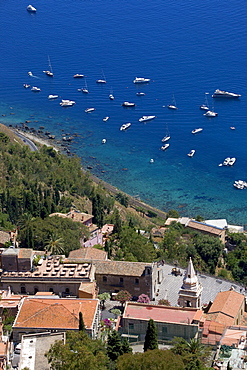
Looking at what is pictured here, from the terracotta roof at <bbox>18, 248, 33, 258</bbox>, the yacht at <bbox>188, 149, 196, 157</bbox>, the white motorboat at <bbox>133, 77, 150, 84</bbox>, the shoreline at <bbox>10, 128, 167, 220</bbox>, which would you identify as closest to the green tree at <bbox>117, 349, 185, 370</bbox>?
the terracotta roof at <bbox>18, 248, 33, 258</bbox>

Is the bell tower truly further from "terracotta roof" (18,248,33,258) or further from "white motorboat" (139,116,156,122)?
"white motorboat" (139,116,156,122)

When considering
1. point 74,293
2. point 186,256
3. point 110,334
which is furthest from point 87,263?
point 186,256

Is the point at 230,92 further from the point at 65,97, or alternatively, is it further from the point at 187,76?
the point at 65,97

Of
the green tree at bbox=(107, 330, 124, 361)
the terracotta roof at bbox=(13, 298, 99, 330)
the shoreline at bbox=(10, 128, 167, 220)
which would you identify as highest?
the shoreline at bbox=(10, 128, 167, 220)

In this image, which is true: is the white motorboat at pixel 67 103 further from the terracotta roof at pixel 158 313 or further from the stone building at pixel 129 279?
the terracotta roof at pixel 158 313

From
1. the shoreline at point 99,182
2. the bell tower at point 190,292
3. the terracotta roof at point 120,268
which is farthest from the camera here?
the shoreline at point 99,182

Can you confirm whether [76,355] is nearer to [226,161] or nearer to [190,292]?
[190,292]

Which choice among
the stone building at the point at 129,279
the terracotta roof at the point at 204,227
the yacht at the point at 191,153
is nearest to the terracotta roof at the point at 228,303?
the stone building at the point at 129,279
